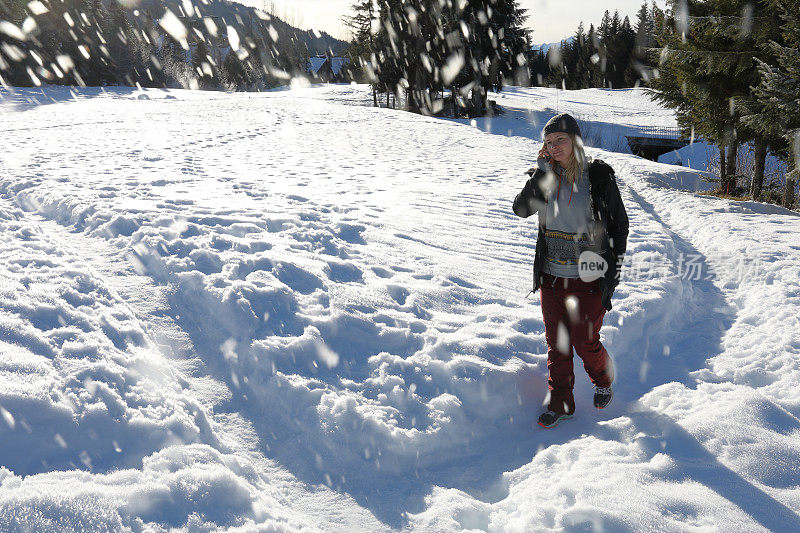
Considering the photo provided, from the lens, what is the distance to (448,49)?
28.0m

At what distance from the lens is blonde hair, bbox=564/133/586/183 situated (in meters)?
2.95

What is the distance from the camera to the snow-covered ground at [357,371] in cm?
232

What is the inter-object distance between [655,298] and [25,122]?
18.1 m

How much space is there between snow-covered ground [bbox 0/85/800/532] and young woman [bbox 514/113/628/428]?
42 centimetres

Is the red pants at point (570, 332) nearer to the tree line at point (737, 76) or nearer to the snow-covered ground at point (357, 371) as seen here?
the snow-covered ground at point (357, 371)

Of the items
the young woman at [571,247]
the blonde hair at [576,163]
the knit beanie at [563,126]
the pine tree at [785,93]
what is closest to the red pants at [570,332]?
the young woman at [571,247]

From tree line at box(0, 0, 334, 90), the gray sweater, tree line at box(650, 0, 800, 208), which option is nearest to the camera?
the gray sweater

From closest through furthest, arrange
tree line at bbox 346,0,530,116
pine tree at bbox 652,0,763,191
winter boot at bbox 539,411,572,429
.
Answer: winter boot at bbox 539,411,572,429, pine tree at bbox 652,0,763,191, tree line at bbox 346,0,530,116

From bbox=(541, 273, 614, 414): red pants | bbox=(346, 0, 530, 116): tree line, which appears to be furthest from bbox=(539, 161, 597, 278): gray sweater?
bbox=(346, 0, 530, 116): tree line

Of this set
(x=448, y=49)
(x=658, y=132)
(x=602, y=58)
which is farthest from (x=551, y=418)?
(x=602, y=58)

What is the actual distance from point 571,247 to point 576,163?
54cm

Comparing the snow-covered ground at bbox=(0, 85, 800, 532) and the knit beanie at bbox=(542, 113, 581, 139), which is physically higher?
the knit beanie at bbox=(542, 113, 581, 139)

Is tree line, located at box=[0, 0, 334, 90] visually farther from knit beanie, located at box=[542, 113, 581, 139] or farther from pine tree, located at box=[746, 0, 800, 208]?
pine tree, located at box=[746, 0, 800, 208]

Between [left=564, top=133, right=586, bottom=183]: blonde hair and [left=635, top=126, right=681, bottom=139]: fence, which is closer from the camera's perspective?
[left=564, top=133, right=586, bottom=183]: blonde hair
